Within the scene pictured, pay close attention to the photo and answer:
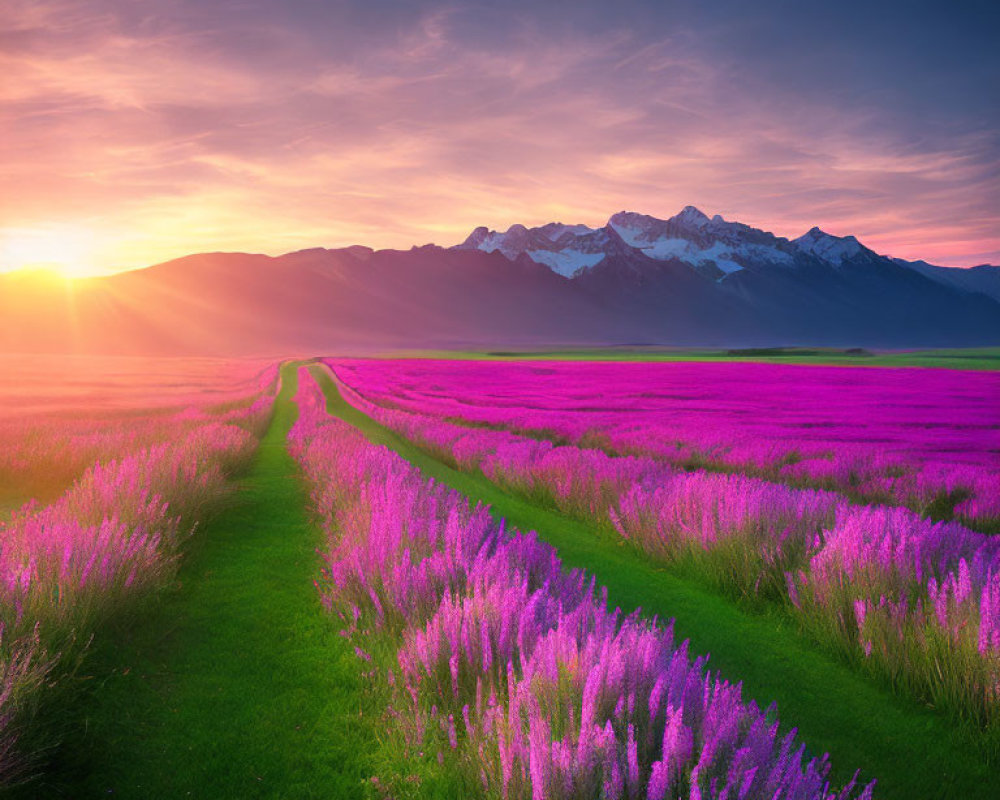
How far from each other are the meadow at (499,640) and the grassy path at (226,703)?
2 centimetres

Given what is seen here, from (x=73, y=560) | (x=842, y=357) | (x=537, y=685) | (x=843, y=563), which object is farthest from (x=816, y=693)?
(x=842, y=357)

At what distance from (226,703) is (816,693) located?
3.49 m

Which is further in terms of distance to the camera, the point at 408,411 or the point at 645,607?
the point at 408,411

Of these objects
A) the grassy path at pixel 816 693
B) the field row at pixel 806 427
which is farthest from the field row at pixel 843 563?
the field row at pixel 806 427

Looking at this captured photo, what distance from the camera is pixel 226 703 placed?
10.6 feet

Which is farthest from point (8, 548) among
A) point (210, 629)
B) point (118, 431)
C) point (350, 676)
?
point (118, 431)

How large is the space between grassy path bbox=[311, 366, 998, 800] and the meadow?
0.06 feet

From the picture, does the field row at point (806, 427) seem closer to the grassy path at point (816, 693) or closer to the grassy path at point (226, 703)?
the grassy path at point (816, 693)

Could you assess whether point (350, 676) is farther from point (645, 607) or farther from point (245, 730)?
point (645, 607)

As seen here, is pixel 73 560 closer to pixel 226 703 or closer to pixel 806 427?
pixel 226 703

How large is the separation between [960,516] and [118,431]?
15.7 m

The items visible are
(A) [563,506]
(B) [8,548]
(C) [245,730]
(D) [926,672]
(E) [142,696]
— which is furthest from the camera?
(A) [563,506]

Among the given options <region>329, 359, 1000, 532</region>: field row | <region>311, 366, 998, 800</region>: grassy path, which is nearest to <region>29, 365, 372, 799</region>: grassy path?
<region>311, 366, 998, 800</region>: grassy path

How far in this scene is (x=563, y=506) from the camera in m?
8.85
